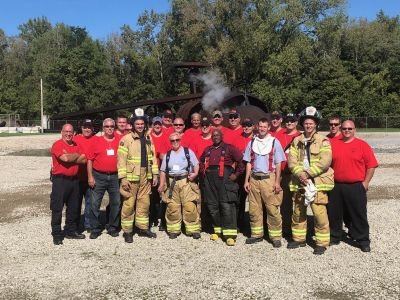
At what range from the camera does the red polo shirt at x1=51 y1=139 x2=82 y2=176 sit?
21.6 ft

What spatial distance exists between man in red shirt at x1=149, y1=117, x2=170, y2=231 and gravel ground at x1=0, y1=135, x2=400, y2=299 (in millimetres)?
766

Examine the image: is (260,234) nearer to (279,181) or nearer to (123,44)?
(279,181)

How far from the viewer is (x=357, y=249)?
21.0 feet

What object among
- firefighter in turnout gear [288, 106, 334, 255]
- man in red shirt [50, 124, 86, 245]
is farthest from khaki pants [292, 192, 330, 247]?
man in red shirt [50, 124, 86, 245]

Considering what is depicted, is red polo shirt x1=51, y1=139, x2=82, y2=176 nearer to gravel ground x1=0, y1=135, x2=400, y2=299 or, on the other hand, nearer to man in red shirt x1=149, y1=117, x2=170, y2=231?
gravel ground x1=0, y1=135, x2=400, y2=299

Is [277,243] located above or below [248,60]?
below

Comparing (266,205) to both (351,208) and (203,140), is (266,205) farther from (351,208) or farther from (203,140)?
(203,140)

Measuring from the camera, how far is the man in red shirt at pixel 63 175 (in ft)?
21.7

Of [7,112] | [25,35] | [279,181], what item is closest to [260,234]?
[279,181]

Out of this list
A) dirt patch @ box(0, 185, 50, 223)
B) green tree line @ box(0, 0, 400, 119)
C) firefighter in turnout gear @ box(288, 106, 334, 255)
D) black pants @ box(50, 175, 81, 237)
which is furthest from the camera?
green tree line @ box(0, 0, 400, 119)

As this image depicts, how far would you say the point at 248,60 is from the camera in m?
47.8

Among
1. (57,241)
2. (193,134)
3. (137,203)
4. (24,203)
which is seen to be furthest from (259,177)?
(24,203)

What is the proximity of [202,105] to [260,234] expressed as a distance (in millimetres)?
7224

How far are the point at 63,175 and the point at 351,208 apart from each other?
3.98 m
